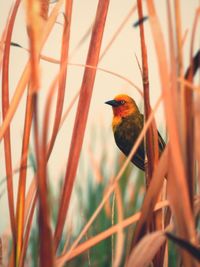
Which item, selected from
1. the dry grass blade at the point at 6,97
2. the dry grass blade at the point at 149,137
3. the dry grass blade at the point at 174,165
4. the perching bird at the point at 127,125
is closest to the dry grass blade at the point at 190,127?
the dry grass blade at the point at 174,165

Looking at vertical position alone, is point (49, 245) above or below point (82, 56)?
below

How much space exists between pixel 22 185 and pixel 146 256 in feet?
0.73

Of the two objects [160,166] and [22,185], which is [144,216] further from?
[22,185]

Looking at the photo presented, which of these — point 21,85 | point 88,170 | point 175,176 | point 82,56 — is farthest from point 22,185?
point 82,56

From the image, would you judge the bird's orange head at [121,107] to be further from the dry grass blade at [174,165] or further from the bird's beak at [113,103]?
the dry grass blade at [174,165]

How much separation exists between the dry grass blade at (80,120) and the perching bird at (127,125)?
39 centimetres

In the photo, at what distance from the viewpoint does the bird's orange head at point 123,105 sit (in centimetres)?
91

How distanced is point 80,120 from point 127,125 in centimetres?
57

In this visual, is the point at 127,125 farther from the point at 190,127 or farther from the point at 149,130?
the point at 190,127

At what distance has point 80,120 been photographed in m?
0.49

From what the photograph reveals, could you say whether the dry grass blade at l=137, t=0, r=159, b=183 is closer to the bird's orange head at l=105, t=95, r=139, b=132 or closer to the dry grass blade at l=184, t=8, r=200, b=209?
the dry grass blade at l=184, t=8, r=200, b=209

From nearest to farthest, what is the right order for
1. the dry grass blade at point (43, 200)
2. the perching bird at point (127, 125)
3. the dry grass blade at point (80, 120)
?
1. the dry grass blade at point (43, 200)
2. the dry grass blade at point (80, 120)
3. the perching bird at point (127, 125)

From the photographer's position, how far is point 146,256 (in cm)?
36

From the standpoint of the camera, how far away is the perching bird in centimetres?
91
